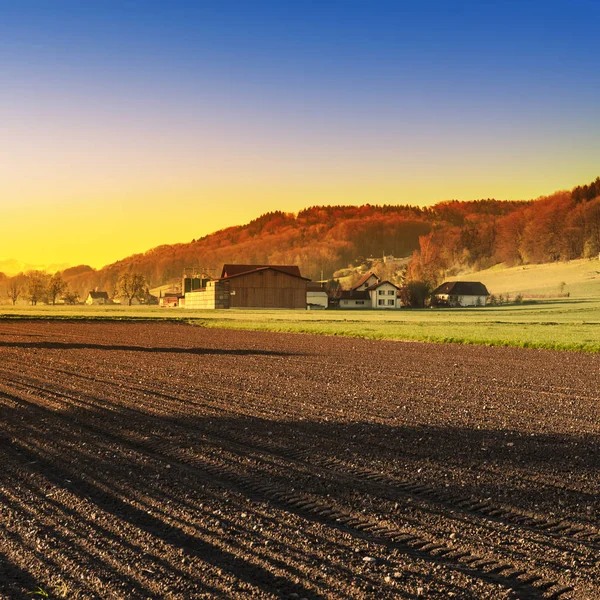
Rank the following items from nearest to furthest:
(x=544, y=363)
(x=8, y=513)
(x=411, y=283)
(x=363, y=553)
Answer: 1. (x=363, y=553)
2. (x=8, y=513)
3. (x=544, y=363)
4. (x=411, y=283)

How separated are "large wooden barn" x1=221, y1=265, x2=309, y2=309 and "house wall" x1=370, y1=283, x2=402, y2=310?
69.4 feet

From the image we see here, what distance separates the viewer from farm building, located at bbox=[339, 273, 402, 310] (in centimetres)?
12725

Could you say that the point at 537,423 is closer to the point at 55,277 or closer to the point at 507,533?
the point at 507,533

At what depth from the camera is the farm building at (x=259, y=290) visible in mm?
108125

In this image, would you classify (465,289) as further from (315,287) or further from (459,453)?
(459,453)

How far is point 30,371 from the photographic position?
21.3 metres

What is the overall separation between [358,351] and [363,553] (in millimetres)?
24440

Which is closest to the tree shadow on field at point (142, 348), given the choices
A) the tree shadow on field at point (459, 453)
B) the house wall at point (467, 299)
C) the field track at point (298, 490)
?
the field track at point (298, 490)

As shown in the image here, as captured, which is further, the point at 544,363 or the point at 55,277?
the point at 55,277

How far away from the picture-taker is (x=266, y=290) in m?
109

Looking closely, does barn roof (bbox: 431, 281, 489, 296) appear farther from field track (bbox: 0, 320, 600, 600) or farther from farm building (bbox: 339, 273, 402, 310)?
field track (bbox: 0, 320, 600, 600)

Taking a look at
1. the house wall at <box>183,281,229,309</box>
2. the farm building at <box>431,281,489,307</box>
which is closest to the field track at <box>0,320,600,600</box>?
the house wall at <box>183,281,229,309</box>

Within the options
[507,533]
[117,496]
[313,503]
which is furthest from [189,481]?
[507,533]

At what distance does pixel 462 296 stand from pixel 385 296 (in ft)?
48.5
